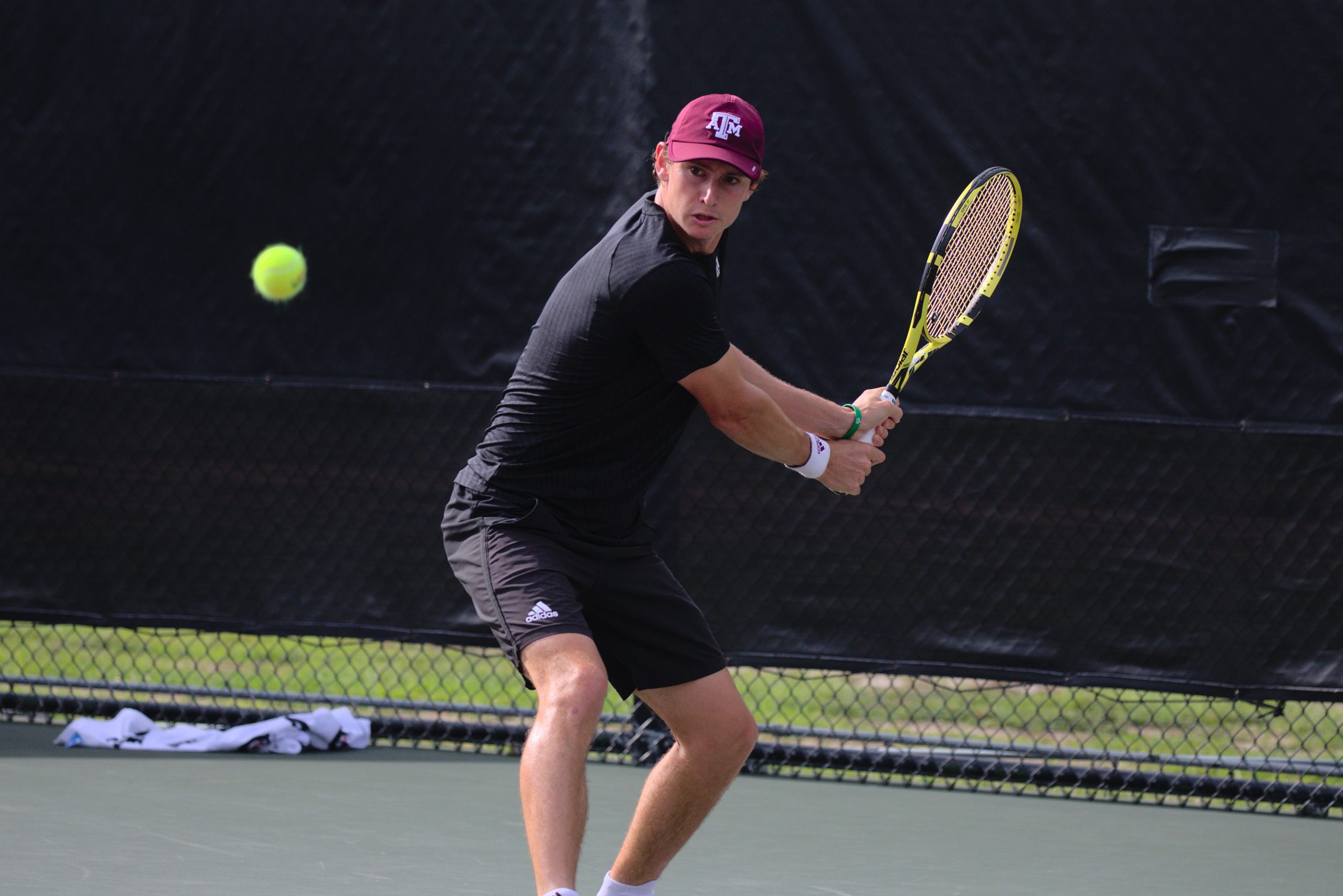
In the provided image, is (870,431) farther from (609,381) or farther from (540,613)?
(540,613)

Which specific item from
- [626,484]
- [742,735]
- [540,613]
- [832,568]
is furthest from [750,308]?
[540,613]

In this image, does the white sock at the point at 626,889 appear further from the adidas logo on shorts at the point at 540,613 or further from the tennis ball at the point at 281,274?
the tennis ball at the point at 281,274

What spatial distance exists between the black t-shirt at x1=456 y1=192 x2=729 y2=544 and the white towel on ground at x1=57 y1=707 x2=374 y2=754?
1.98 metres

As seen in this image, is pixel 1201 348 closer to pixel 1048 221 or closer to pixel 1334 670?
pixel 1048 221

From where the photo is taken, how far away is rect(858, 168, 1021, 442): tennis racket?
10.7ft

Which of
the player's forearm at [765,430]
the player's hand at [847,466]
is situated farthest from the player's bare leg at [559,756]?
the player's hand at [847,466]

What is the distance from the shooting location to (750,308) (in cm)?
426

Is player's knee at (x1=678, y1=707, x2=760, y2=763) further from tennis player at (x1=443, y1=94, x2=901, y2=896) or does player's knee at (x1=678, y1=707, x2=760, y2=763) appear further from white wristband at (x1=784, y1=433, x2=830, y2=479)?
white wristband at (x1=784, y1=433, x2=830, y2=479)

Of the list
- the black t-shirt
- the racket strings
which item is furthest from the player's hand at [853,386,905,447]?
the racket strings

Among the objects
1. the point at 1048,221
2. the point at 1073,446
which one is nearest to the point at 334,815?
the point at 1073,446

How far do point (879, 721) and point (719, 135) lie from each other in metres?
2.75

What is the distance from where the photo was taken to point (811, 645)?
14.0 feet

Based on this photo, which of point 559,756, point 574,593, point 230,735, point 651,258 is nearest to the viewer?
point 559,756

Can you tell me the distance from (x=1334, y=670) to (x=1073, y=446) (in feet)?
2.85
